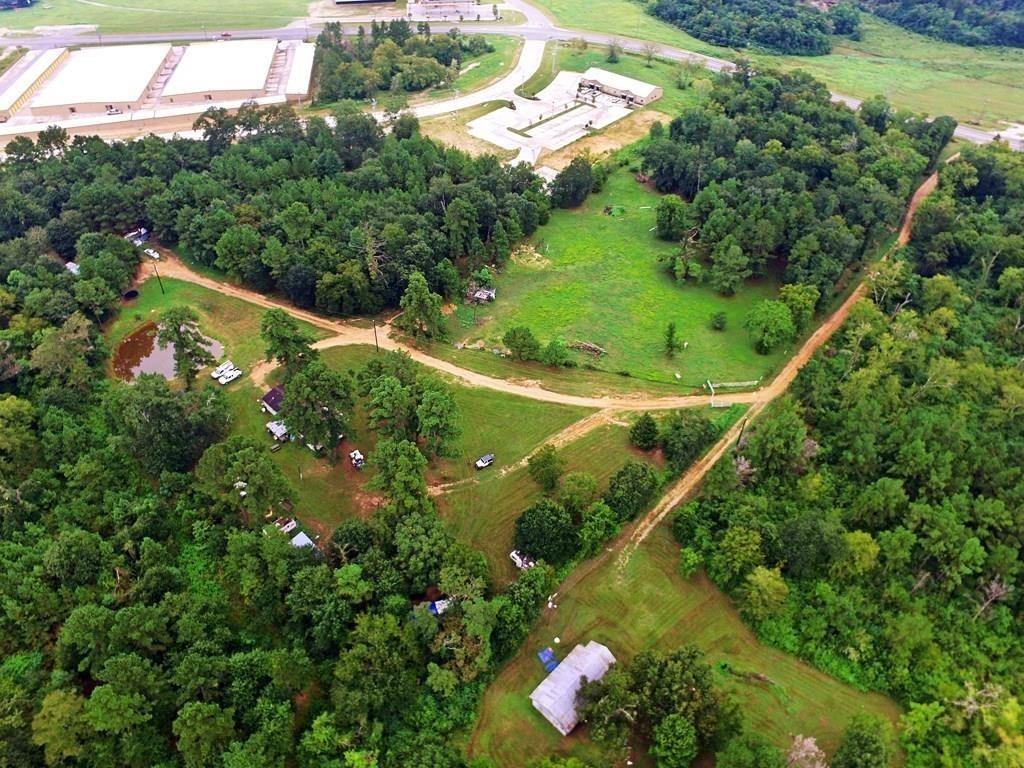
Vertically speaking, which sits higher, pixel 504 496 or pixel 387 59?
pixel 387 59

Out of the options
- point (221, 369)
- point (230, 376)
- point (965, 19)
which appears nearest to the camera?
point (230, 376)

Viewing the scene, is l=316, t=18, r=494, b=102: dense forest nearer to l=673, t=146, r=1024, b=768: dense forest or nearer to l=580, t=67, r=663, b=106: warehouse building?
l=580, t=67, r=663, b=106: warehouse building

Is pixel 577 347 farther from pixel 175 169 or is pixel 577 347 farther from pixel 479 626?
pixel 175 169

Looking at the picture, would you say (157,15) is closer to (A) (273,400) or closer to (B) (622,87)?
(B) (622,87)

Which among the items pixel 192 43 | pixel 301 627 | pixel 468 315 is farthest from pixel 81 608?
pixel 192 43

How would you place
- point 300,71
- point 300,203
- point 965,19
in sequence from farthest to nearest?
point 965,19
point 300,71
point 300,203

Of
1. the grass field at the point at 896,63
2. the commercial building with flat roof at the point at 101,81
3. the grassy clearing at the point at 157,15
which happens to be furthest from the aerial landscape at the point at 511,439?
the grassy clearing at the point at 157,15

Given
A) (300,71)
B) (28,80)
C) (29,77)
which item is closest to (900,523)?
(300,71)
